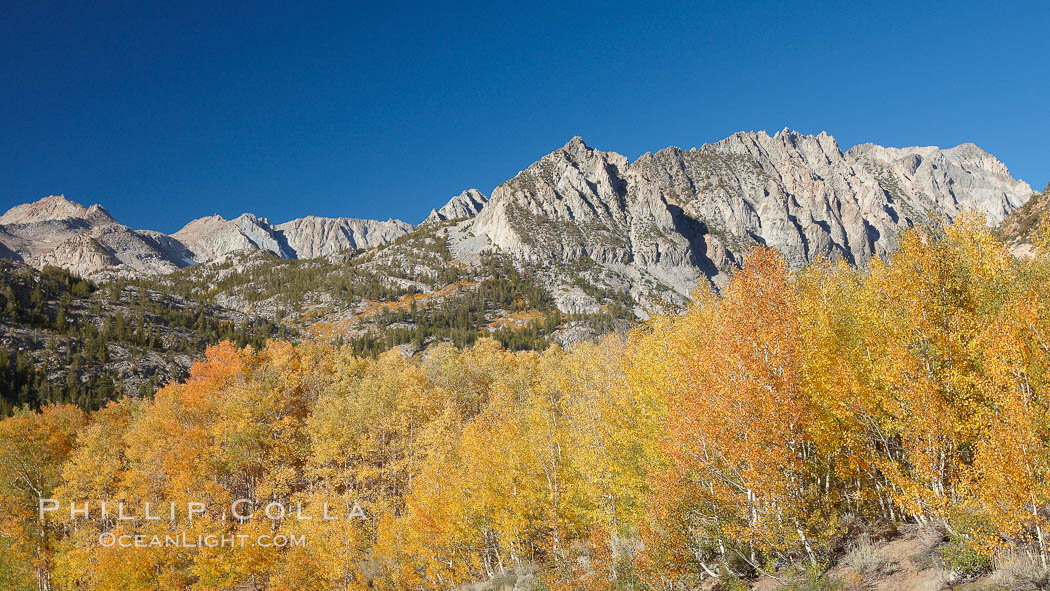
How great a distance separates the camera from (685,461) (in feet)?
68.0

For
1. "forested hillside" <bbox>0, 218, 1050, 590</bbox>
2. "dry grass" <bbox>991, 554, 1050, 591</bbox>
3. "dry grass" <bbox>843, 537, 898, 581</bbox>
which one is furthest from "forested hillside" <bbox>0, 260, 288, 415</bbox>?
"dry grass" <bbox>991, 554, 1050, 591</bbox>

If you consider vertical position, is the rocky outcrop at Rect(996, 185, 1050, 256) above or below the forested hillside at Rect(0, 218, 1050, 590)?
above

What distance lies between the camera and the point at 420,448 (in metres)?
49.6

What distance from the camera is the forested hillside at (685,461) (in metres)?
15.2

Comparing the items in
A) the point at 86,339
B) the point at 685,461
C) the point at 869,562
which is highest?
the point at 86,339

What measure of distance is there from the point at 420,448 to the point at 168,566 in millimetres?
23365

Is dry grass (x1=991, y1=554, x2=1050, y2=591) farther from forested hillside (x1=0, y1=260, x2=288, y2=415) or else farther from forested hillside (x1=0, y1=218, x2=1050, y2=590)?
forested hillside (x1=0, y1=260, x2=288, y2=415)

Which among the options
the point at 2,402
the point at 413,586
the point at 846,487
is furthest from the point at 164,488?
the point at 2,402

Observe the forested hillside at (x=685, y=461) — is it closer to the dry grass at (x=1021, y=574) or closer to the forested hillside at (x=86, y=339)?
the dry grass at (x=1021, y=574)

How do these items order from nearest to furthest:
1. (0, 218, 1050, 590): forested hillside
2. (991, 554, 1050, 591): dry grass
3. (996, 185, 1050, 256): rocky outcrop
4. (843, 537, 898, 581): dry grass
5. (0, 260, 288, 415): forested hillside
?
(991, 554, 1050, 591): dry grass
(0, 218, 1050, 590): forested hillside
(843, 537, 898, 581): dry grass
(996, 185, 1050, 256): rocky outcrop
(0, 260, 288, 415): forested hillside

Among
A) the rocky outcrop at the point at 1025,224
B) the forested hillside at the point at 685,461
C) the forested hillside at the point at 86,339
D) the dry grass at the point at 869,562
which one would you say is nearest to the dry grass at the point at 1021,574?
the forested hillside at the point at 685,461

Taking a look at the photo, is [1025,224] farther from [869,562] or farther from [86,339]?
[86,339]

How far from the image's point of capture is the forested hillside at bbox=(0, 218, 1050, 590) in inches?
597

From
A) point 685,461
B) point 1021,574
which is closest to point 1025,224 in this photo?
point 685,461
